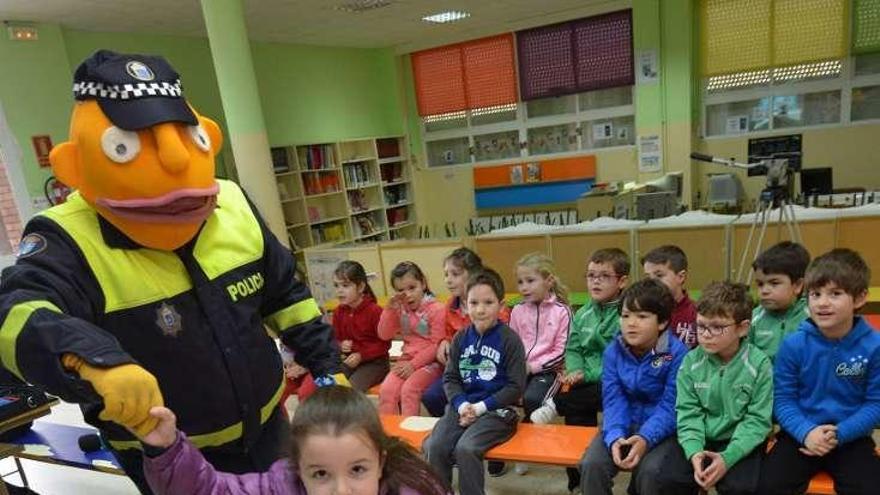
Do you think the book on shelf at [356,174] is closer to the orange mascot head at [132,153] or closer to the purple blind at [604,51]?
the purple blind at [604,51]

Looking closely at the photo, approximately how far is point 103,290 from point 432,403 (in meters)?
1.96

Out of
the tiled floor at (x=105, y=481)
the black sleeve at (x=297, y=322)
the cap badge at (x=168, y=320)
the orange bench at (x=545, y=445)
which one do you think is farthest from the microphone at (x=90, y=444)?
the cap badge at (x=168, y=320)

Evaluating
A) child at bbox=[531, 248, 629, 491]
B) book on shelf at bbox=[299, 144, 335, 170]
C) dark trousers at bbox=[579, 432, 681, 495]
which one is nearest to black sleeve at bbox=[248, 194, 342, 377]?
dark trousers at bbox=[579, 432, 681, 495]

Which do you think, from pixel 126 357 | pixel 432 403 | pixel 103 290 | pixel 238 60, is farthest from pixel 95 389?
pixel 238 60

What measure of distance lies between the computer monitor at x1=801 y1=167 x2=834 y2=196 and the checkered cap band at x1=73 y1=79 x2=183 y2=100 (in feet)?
17.6

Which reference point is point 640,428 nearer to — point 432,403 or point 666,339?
point 666,339

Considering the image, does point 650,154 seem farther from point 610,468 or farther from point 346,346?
point 610,468

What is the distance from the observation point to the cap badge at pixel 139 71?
3.73ft

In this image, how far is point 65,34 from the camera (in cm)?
521

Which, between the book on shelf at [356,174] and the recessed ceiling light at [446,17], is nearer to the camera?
the recessed ceiling light at [446,17]

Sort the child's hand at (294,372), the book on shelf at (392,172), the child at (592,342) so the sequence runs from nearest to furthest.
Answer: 1. the child at (592,342)
2. the child's hand at (294,372)
3. the book on shelf at (392,172)

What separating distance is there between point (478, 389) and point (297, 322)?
117cm

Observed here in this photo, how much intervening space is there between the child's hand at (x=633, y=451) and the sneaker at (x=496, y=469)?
83 cm

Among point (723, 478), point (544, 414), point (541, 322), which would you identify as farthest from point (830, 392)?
point (541, 322)
